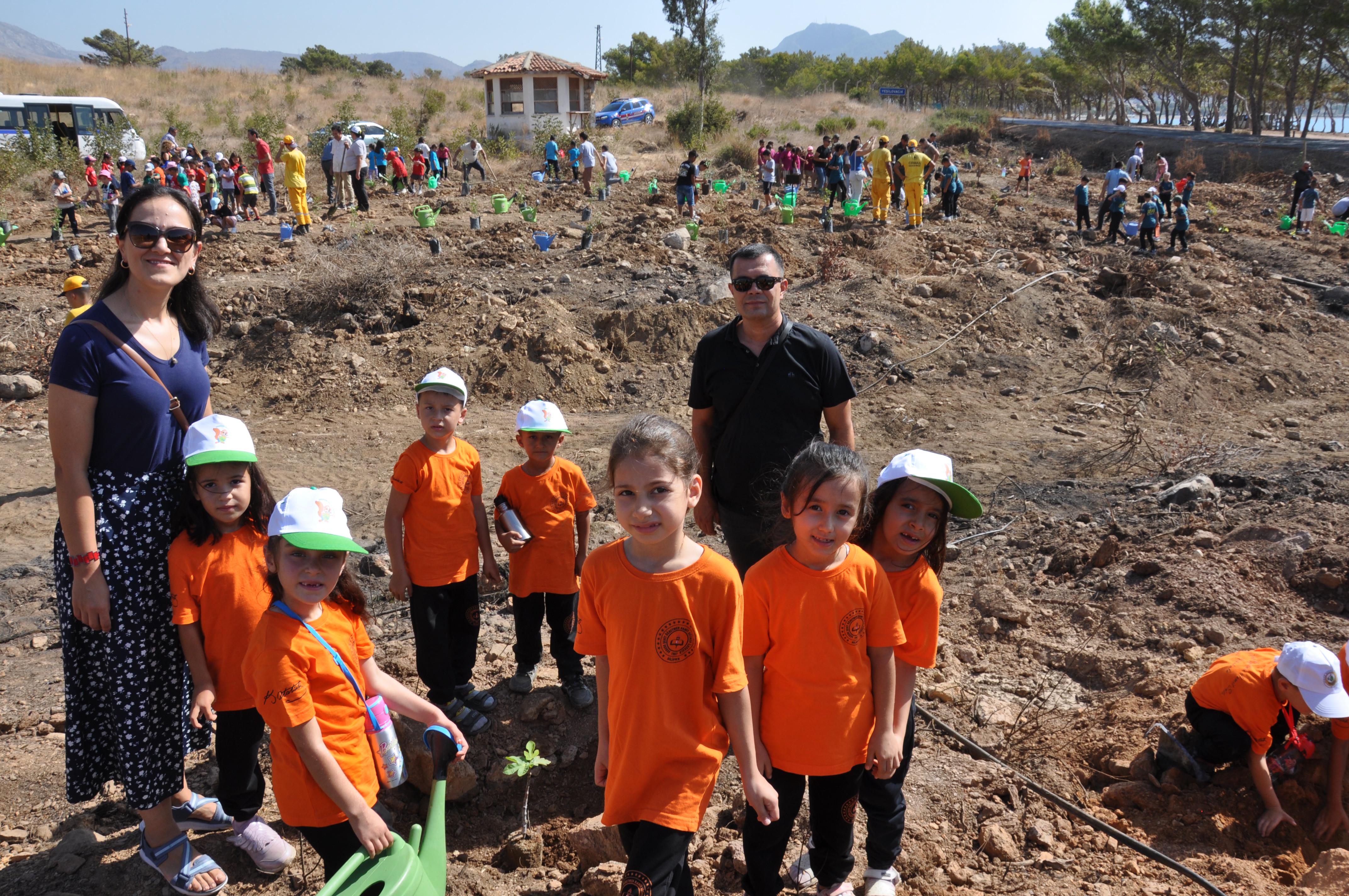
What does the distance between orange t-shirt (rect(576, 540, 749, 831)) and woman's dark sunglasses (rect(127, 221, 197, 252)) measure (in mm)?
1621

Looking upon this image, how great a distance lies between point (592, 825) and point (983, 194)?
19939 mm

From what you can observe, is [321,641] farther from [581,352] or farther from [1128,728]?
[581,352]

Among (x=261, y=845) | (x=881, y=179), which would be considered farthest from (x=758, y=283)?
(x=881, y=179)

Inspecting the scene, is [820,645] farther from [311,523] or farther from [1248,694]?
[1248,694]

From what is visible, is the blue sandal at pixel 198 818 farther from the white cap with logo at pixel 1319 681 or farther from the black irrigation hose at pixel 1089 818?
the white cap with logo at pixel 1319 681

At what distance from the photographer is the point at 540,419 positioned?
11.6ft

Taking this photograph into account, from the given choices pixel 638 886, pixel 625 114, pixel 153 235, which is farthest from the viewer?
pixel 625 114

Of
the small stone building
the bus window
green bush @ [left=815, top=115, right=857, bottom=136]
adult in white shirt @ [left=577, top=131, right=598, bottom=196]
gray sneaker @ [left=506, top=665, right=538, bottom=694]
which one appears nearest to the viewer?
gray sneaker @ [left=506, top=665, right=538, bottom=694]

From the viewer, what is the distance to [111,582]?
255 centimetres

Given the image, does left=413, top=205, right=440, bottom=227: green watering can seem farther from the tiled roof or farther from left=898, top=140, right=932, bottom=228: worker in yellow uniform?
the tiled roof

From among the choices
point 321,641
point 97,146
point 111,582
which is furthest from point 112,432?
point 97,146

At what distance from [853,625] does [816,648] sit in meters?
0.12

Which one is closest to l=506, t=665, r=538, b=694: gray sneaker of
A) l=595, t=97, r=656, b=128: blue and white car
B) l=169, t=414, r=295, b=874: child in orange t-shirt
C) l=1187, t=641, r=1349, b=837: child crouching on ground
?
l=169, t=414, r=295, b=874: child in orange t-shirt

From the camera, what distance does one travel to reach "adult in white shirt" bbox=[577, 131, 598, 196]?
55.7 ft
